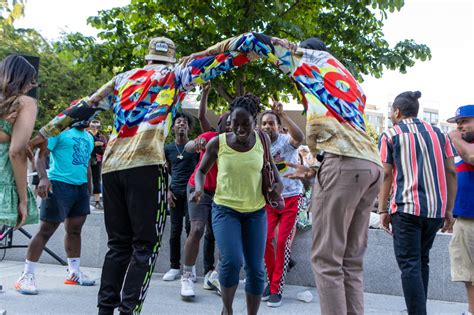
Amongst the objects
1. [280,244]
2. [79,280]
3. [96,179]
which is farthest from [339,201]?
[96,179]

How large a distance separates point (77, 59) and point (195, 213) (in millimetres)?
5212

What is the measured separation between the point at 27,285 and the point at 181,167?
7.11ft

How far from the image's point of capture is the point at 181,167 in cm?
617

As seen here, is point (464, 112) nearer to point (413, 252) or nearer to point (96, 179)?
point (413, 252)

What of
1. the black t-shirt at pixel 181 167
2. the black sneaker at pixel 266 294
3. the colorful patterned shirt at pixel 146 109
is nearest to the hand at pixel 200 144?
the black t-shirt at pixel 181 167

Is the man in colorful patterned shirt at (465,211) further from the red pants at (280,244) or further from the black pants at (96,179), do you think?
the black pants at (96,179)

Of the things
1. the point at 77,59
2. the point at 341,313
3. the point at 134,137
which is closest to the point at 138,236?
the point at 134,137

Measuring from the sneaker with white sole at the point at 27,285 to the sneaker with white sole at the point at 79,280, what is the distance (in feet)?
1.77

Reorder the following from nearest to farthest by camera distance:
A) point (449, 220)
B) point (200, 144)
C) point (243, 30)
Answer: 1. point (449, 220)
2. point (200, 144)
3. point (243, 30)

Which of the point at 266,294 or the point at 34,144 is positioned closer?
the point at 34,144

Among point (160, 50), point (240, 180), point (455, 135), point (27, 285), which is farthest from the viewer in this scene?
point (27, 285)

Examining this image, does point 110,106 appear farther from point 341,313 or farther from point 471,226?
point 471,226

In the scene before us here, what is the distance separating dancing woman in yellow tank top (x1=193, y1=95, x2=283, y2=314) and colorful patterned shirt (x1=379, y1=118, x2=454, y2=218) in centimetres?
A: 103

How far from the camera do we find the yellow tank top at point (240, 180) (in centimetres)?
404
